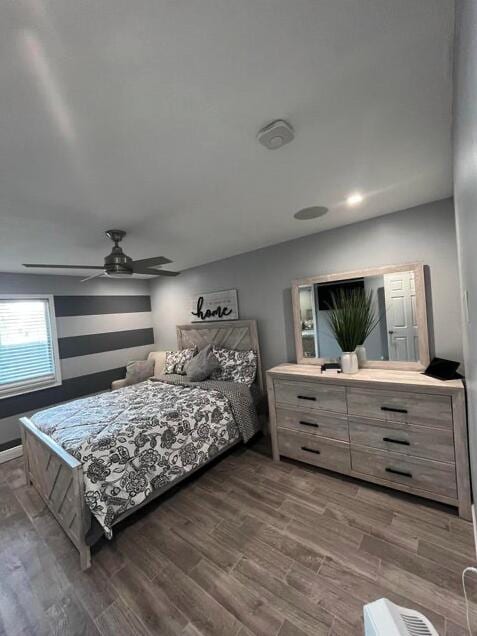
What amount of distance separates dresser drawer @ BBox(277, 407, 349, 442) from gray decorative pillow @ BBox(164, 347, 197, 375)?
1.65 m

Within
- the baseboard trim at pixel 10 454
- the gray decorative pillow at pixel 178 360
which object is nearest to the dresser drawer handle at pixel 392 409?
the gray decorative pillow at pixel 178 360

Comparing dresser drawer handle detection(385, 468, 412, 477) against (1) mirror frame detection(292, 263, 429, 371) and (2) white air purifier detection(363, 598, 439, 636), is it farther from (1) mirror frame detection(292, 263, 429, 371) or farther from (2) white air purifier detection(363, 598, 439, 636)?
(2) white air purifier detection(363, 598, 439, 636)

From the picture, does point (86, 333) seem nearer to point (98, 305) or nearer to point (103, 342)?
point (103, 342)

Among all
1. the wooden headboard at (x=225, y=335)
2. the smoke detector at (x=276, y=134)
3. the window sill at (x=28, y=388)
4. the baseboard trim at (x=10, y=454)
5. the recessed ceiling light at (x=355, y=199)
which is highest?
the recessed ceiling light at (x=355, y=199)

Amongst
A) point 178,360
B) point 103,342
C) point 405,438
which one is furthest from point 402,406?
point 103,342

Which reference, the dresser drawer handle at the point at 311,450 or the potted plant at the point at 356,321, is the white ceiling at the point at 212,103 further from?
the dresser drawer handle at the point at 311,450

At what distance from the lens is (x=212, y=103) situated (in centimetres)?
101

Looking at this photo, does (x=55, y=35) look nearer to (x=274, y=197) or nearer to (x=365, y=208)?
(x=274, y=197)

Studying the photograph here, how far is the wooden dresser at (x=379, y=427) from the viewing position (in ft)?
5.95

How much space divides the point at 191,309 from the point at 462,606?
3757 millimetres

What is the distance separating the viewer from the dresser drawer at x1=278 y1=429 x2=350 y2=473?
2.27 metres

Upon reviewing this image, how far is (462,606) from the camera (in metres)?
1.29

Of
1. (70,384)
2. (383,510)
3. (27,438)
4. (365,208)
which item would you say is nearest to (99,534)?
(27,438)

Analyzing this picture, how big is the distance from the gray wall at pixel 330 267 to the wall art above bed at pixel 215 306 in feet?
0.32
